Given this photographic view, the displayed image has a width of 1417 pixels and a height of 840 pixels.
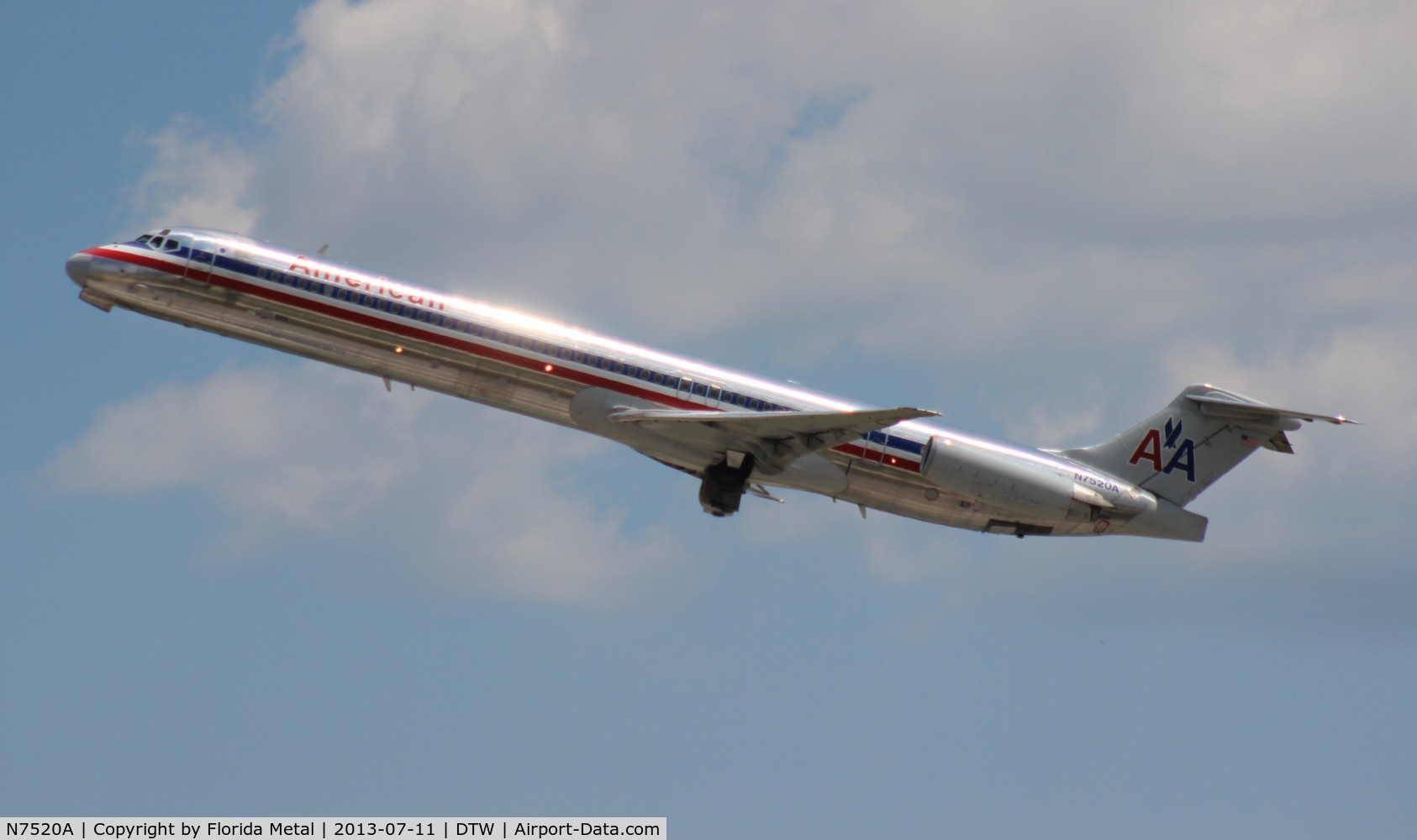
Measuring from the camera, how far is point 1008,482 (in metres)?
38.6

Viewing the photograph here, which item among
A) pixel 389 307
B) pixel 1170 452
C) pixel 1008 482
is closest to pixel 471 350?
pixel 389 307

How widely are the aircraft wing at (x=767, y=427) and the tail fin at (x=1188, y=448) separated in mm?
8660

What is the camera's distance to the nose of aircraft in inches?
1423

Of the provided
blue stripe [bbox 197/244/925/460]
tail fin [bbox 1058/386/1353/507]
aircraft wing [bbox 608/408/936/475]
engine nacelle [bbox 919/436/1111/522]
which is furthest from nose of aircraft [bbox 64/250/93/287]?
tail fin [bbox 1058/386/1353/507]

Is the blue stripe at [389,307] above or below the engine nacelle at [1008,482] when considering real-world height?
above

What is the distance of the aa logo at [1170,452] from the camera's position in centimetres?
4247

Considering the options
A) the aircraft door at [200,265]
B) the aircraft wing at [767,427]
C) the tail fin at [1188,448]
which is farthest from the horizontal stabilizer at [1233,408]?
the aircraft door at [200,265]

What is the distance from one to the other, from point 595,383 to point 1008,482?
10.1 metres

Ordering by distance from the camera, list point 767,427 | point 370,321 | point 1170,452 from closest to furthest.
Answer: point 370,321
point 767,427
point 1170,452

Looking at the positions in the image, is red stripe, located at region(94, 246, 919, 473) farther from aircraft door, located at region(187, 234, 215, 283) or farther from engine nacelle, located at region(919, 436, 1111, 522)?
engine nacelle, located at region(919, 436, 1111, 522)

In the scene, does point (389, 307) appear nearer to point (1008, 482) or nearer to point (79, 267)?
point (79, 267)

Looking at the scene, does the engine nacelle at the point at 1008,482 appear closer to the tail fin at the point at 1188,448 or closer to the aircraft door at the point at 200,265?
the tail fin at the point at 1188,448

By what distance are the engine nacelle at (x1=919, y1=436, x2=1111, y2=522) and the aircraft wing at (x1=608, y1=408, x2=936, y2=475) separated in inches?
102

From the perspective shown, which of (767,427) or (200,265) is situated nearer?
(200,265)
